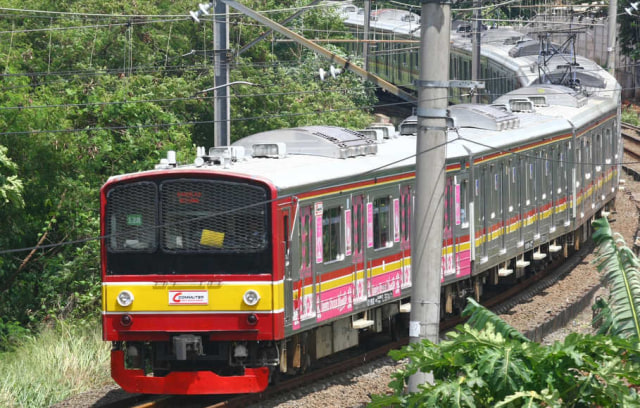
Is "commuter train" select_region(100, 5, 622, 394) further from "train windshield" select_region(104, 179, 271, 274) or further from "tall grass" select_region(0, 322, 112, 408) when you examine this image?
"tall grass" select_region(0, 322, 112, 408)

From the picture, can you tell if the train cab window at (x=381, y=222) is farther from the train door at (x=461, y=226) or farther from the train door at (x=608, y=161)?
the train door at (x=608, y=161)

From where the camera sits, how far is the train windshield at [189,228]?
38.5 ft

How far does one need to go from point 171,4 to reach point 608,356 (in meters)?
24.9

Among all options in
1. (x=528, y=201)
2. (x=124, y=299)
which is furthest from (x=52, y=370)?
(x=528, y=201)

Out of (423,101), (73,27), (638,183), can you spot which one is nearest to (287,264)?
(423,101)

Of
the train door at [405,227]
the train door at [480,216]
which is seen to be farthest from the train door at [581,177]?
the train door at [405,227]

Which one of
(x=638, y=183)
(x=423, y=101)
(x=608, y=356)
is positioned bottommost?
(x=638, y=183)

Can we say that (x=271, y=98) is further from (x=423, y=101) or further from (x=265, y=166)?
(x=423, y=101)

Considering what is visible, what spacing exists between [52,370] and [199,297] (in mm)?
2819

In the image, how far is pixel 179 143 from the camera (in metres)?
21.5

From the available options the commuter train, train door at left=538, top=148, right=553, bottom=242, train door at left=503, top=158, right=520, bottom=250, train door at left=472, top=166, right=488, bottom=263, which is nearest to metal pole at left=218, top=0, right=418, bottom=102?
the commuter train

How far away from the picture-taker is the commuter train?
461 inches

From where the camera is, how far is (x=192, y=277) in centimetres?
1180

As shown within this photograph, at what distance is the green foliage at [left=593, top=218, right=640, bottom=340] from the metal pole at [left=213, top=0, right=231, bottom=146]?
900 centimetres
